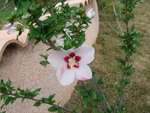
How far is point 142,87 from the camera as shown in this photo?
11.1 ft

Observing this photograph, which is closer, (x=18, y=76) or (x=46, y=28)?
(x=46, y=28)

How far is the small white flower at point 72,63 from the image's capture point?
1013 mm

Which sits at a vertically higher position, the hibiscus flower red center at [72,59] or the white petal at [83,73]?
the hibiscus flower red center at [72,59]

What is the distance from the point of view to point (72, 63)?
1.06 metres

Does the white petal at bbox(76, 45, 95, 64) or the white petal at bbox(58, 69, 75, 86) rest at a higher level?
the white petal at bbox(76, 45, 95, 64)

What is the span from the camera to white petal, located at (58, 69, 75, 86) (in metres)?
1.02

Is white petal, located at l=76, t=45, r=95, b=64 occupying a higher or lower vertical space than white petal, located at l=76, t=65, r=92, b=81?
higher

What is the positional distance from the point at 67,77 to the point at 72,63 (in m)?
0.06

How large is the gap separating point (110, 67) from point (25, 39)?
1923 millimetres

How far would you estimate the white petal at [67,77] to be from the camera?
3.36 feet

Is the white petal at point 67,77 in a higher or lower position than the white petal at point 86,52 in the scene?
lower

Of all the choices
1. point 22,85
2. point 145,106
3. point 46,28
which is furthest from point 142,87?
point 46,28

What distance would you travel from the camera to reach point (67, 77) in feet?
3.41

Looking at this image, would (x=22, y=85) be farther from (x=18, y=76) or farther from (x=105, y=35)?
(x=105, y=35)
